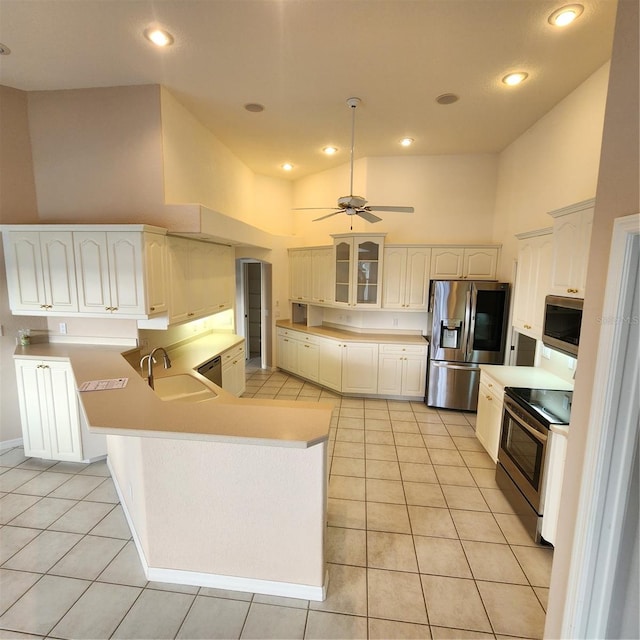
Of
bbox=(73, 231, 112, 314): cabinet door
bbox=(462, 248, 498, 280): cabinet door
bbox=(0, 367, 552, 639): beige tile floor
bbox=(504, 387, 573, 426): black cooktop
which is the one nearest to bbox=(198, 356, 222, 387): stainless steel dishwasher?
bbox=(73, 231, 112, 314): cabinet door

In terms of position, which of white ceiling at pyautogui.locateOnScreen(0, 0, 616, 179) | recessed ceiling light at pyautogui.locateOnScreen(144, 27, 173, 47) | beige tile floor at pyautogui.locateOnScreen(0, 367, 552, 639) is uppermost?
white ceiling at pyautogui.locateOnScreen(0, 0, 616, 179)

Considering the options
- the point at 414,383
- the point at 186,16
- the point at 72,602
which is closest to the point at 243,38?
the point at 186,16

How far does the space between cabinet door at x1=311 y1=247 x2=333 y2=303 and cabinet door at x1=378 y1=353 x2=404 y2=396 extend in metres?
1.31

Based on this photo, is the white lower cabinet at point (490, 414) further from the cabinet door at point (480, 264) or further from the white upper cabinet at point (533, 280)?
the cabinet door at point (480, 264)

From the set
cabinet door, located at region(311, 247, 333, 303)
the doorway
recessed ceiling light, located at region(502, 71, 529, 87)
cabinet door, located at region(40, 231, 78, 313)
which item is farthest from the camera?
the doorway

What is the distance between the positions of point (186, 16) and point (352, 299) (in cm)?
359

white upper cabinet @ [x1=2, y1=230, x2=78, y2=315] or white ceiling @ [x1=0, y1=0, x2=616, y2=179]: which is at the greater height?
white ceiling @ [x1=0, y1=0, x2=616, y2=179]

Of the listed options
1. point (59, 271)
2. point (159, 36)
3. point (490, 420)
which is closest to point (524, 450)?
point (490, 420)

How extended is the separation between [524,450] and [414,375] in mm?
2299

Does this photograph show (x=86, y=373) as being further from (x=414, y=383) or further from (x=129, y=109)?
(x=414, y=383)

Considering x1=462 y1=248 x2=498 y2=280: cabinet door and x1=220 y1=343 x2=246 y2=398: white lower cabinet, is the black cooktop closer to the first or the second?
x1=462 y1=248 x2=498 y2=280: cabinet door

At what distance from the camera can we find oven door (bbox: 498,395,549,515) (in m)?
2.32

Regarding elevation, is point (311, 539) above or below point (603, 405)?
below

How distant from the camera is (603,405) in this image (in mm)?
1264
